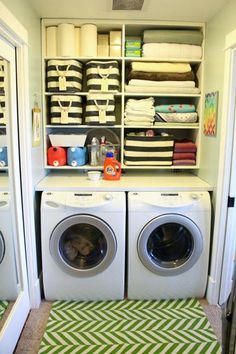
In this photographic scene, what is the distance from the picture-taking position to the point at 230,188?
87.4 inches

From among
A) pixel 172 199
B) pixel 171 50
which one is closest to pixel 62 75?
pixel 171 50

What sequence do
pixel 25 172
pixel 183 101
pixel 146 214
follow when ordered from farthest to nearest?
pixel 183 101 < pixel 146 214 < pixel 25 172

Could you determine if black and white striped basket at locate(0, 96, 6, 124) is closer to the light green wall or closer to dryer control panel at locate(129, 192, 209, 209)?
dryer control panel at locate(129, 192, 209, 209)

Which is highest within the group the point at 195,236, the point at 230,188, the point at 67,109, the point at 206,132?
the point at 67,109

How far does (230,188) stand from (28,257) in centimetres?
165

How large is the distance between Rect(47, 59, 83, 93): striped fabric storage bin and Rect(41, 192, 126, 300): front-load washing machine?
93 cm

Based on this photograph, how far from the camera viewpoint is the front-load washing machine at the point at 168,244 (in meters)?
2.32

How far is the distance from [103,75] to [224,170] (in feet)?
4.28

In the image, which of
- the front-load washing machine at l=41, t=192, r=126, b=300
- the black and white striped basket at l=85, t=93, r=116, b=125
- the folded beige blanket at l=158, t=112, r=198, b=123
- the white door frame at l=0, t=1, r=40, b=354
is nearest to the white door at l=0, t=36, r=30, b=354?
the white door frame at l=0, t=1, r=40, b=354

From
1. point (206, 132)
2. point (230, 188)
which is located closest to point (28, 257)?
point (230, 188)

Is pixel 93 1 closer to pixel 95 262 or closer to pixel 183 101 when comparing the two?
pixel 183 101

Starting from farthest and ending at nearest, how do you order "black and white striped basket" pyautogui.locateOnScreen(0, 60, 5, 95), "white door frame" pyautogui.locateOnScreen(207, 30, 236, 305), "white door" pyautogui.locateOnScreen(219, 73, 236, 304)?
"white door" pyautogui.locateOnScreen(219, 73, 236, 304) < "white door frame" pyautogui.locateOnScreen(207, 30, 236, 305) < "black and white striped basket" pyautogui.locateOnScreen(0, 60, 5, 95)

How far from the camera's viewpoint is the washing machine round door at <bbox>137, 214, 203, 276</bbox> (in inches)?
91.3

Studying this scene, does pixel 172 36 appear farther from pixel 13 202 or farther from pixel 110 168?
pixel 13 202
